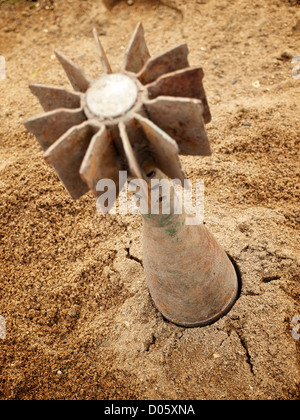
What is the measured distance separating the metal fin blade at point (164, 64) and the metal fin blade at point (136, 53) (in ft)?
0.38

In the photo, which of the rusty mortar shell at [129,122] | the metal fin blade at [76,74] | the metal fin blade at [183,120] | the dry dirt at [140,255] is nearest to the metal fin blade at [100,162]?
the rusty mortar shell at [129,122]

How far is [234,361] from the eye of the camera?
92.9 inches

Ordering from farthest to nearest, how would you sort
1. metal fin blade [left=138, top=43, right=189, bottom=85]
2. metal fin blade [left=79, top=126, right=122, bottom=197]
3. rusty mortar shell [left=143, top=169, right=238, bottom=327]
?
rusty mortar shell [left=143, top=169, right=238, bottom=327]
metal fin blade [left=138, top=43, right=189, bottom=85]
metal fin blade [left=79, top=126, right=122, bottom=197]

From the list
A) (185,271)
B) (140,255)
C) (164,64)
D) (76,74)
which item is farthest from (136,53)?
(140,255)

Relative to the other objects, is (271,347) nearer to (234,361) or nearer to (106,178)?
(234,361)

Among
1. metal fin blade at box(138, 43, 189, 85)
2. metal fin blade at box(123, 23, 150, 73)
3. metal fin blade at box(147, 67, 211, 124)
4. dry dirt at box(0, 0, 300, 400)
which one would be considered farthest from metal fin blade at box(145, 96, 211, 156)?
dry dirt at box(0, 0, 300, 400)

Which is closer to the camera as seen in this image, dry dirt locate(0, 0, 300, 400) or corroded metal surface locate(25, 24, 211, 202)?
corroded metal surface locate(25, 24, 211, 202)

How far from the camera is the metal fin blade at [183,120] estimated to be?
55.7 inches

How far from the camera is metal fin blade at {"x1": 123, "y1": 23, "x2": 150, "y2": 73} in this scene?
167 centimetres

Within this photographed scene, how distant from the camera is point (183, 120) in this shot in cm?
150

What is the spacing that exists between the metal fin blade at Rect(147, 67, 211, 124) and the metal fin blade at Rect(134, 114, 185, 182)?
0.60ft

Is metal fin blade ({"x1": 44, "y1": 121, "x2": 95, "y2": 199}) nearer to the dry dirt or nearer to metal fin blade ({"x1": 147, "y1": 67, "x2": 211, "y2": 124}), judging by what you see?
metal fin blade ({"x1": 147, "y1": 67, "x2": 211, "y2": 124})
